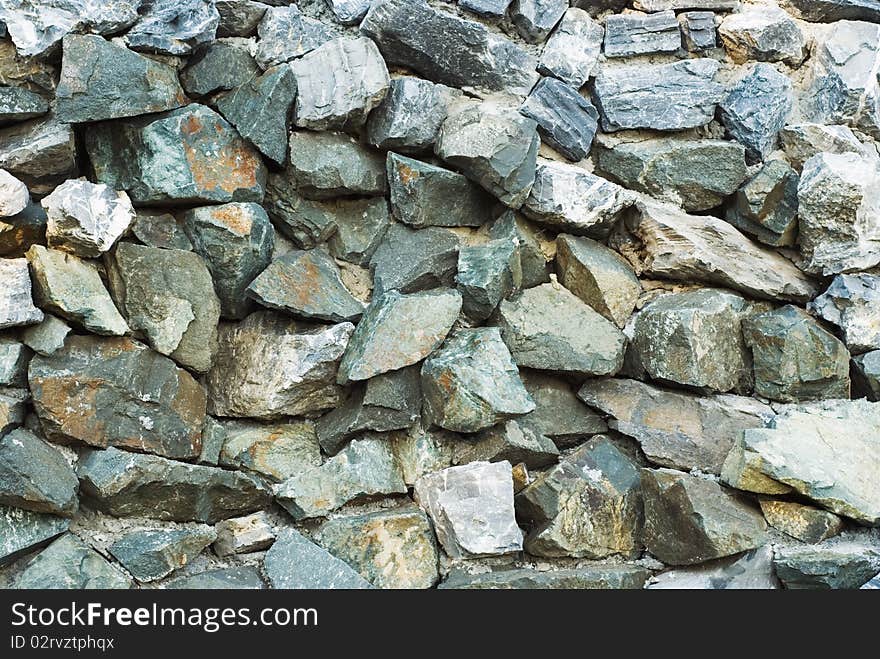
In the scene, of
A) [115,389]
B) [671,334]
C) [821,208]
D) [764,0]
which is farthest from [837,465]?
[115,389]

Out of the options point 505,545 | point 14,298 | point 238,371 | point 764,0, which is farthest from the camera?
point 764,0

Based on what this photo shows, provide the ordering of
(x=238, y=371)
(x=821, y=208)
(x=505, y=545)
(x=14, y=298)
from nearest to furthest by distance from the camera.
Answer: (x=14, y=298), (x=505, y=545), (x=238, y=371), (x=821, y=208)

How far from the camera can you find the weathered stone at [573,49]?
3.78 m

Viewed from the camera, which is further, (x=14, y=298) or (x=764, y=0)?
(x=764, y=0)

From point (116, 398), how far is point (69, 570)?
1.78 feet

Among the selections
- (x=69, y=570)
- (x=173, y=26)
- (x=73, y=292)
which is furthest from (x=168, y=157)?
(x=69, y=570)

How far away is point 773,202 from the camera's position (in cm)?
370

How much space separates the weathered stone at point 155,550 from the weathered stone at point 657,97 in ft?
7.20

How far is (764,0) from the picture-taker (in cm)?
400

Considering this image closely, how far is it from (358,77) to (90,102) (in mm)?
913

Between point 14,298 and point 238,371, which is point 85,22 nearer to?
point 14,298

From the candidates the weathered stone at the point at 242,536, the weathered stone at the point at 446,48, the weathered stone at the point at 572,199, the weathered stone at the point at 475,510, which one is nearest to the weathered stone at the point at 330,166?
the weathered stone at the point at 446,48

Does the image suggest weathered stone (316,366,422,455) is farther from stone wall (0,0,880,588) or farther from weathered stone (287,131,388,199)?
weathered stone (287,131,388,199)

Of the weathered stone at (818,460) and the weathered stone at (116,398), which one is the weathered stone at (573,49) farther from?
the weathered stone at (116,398)
